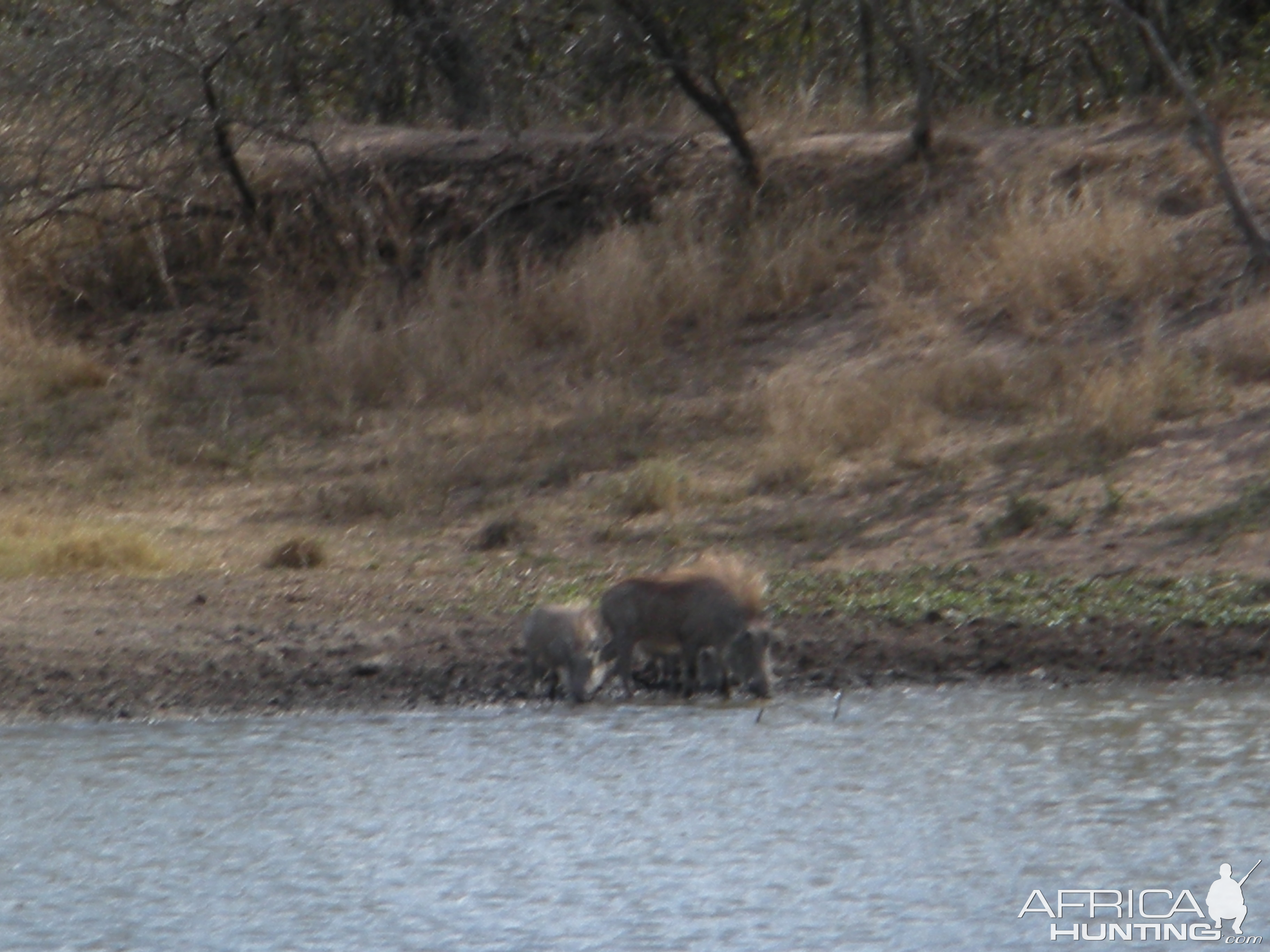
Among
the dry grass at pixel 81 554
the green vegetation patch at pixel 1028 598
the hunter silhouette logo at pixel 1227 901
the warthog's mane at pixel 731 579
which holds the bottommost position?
the green vegetation patch at pixel 1028 598

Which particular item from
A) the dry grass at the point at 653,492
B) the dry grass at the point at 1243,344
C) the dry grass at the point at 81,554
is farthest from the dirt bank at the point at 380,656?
the dry grass at the point at 1243,344

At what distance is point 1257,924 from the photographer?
20.8 feet

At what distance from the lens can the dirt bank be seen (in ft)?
31.4

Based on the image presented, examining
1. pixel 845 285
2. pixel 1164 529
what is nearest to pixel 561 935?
pixel 1164 529

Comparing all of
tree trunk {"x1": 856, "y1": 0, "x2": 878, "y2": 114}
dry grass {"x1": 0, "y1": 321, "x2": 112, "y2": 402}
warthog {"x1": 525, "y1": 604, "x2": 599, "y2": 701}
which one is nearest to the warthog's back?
warthog {"x1": 525, "y1": 604, "x2": 599, "y2": 701}

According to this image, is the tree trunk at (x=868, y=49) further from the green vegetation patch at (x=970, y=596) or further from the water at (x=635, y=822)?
the water at (x=635, y=822)

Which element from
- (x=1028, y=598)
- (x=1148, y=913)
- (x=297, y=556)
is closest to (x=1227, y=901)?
(x=1148, y=913)

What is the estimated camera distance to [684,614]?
9.11 meters

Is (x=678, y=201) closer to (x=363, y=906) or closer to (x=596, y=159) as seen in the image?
(x=596, y=159)

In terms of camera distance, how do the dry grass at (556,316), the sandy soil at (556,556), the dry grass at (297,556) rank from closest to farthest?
the sandy soil at (556,556)
the dry grass at (297,556)
the dry grass at (556,316)

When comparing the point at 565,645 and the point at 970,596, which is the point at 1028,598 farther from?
the point at 565,645

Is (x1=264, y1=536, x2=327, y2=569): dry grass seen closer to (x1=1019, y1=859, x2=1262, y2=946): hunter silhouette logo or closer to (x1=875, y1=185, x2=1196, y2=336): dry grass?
(x1=875, y1=185, x2=1196, y2=336): dry grass

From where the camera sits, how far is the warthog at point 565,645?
916 centimetres

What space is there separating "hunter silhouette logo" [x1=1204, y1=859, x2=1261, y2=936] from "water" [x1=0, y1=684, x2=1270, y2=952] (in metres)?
0.04
